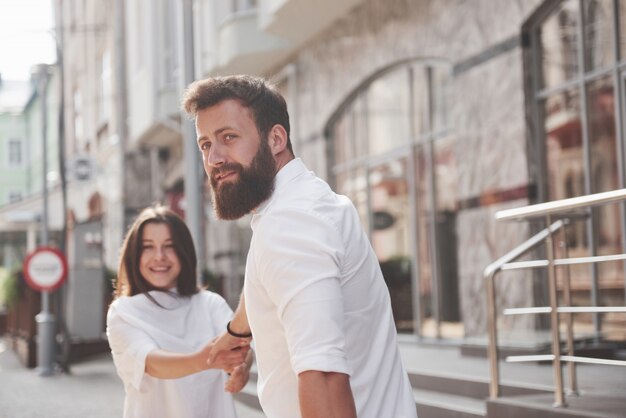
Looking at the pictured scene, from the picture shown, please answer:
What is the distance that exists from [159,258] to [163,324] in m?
0.27

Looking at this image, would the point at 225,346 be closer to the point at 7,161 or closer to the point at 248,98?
the point at 248,98

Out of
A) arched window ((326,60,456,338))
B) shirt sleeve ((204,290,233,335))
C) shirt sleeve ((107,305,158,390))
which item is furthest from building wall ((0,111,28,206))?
shirt sleeve ((107,305,158,390))

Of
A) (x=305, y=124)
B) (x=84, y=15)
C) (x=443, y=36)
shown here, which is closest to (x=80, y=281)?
(x=305, y=124)

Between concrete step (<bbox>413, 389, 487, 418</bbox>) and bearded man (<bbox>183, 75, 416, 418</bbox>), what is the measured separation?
15.9 ft

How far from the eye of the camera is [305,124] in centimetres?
1720

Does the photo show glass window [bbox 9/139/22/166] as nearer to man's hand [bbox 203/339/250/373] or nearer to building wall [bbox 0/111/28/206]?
building wall [bbox 0/111/28/206]

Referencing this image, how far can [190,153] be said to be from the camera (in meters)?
10.0

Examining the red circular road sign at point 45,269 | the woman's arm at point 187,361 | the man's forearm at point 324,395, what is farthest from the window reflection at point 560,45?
the man's forearm at point 324,395

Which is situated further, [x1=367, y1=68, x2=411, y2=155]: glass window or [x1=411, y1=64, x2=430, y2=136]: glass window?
[x1=367, y1=68, x2=411, y2=155]: glass window

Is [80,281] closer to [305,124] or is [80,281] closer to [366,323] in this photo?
[305,124]

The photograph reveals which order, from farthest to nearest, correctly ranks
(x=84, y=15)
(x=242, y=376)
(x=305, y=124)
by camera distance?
(x=84, y=15), (x=305, y=124), (x=242, y=376)

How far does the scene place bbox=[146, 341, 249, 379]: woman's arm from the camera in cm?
320

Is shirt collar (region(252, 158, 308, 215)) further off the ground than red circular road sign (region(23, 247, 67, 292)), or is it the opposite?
shirt collar (region(252, 158, 308, 215))

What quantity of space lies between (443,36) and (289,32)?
12.5ft
